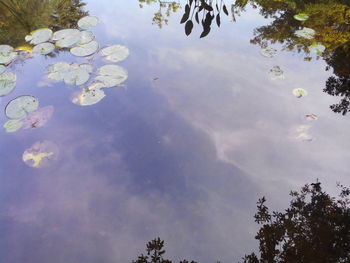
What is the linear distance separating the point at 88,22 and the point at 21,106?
1.81 metres

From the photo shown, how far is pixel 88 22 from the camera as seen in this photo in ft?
11.6

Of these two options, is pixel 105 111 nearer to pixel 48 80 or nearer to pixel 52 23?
pixel 48 80

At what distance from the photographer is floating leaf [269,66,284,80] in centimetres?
284

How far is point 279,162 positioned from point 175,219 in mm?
985

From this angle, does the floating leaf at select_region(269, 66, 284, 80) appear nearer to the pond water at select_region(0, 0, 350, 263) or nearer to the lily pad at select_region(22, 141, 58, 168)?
the pond water at select_region(0, 0, 350, 263)

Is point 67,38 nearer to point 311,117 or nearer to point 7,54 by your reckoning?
point 7,54

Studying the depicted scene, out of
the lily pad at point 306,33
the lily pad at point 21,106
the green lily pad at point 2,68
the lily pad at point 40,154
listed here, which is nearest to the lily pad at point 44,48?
the green lily pad at point 2,68

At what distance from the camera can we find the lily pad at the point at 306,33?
10.8 ft

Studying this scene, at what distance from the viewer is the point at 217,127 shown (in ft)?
7.58

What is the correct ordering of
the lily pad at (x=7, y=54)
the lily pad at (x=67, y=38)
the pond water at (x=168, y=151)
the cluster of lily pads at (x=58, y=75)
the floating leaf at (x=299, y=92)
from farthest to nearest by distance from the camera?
the lily pad at (x=67, y=38), the lily pad at (x=7, y=54), the floating leaf at (x=299, y=92), the cluster of lily pads at (x=58, y=75), the pond water at (x=168, y=151)

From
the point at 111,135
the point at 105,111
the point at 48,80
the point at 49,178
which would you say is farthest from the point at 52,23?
the point at 49,178

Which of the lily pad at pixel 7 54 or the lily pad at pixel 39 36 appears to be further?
the lily pad at pixel 39 36

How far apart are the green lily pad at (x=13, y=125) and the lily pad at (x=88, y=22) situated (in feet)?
6.04

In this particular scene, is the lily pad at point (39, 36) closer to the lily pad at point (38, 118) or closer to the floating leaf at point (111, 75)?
the floating leaf at point (111, 75)
